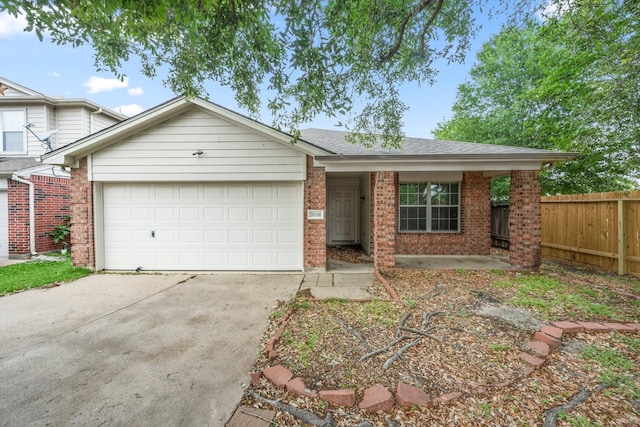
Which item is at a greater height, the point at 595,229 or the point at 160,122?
the point at 160,122

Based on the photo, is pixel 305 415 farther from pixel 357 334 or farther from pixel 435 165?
pixel 435 165

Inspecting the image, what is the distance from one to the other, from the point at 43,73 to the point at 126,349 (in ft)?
44.3

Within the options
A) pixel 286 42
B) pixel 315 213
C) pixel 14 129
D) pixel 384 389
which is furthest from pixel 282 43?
pixel 14 129

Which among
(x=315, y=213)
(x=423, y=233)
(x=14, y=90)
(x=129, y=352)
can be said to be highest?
(x=14, y=90)

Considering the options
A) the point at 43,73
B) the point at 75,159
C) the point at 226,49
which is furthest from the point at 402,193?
the point at 43,73

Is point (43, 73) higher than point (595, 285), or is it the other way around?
point (43, 73)

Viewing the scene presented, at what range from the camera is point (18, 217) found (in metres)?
8.16

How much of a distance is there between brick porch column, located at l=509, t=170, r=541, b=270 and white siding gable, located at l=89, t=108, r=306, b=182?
205 inches

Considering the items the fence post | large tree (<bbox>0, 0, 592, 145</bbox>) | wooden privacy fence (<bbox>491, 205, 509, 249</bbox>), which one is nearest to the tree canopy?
large tree (<bbox>0, 0, 592, 145</bbox>)

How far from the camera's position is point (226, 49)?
3.94 m

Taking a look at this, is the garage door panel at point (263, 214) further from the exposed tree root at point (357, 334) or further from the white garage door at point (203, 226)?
the exposed tree root at point (357, 334)

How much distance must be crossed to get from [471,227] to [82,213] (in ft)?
35.2

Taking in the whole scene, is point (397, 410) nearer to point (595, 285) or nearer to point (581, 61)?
point (595, 285)

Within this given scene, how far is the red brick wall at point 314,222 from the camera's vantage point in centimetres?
641
